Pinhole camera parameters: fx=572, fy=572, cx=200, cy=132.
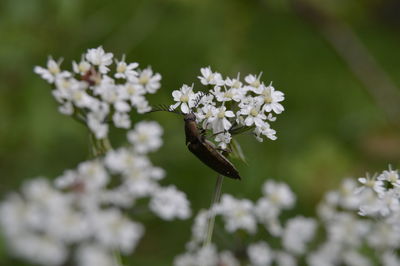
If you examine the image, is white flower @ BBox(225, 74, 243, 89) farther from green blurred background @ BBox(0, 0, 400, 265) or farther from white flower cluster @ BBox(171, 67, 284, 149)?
green blurred background @ BBox(0, 0, 400, 265)

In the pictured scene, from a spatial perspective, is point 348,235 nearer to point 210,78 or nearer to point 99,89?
point 210,78

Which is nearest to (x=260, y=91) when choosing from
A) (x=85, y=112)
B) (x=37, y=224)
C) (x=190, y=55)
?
(x=85, y=112)

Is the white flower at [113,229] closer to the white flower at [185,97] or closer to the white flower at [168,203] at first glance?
the white flower at [168,203]

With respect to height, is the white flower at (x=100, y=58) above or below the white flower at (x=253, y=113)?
above

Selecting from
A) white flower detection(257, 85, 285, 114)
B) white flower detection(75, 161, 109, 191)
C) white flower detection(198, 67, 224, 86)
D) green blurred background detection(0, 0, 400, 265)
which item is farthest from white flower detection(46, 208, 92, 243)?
green blurred background detection(0, 0, 400, 265)

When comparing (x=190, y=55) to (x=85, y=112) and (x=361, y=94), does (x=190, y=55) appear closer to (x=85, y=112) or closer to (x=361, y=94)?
(x=361, y=94)

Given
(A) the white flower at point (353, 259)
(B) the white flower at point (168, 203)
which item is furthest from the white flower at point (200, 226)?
(A) the white flower at point (353, 259)

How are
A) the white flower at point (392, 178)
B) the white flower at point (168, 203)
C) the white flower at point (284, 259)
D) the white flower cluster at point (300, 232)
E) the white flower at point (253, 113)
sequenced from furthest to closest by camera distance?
the white flower at point (284, 259) < the white flower cluster at point (300, 232) < the white flower at point (168, 203) < the white flower at point (392, 178) < the white flower at point (253, 113)
